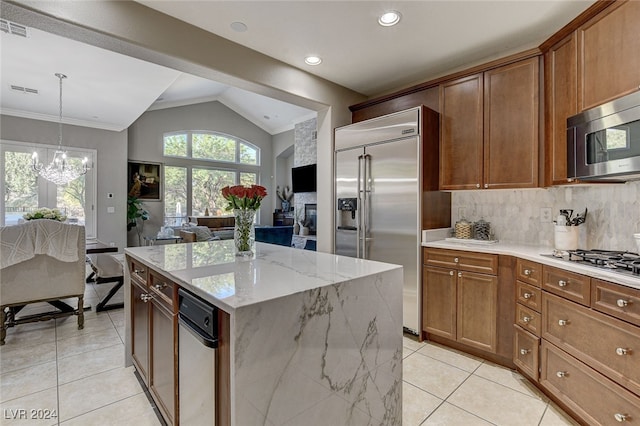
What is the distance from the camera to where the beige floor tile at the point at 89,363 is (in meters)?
2.23

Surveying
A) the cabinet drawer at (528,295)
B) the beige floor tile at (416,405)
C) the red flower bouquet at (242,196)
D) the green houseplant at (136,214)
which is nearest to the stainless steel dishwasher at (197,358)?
the red flower bouquet at (242,196)

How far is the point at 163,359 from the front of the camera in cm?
160

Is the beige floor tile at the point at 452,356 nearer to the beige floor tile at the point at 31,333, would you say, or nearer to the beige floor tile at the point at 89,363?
the beige floor tile at the point at 89,363

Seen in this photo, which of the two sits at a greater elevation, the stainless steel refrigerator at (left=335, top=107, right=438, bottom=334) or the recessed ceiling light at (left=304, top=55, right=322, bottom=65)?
the recessed ceiling light at (left=304, top=55, right=322, bottom=65)

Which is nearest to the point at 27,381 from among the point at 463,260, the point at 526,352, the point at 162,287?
the point at 162,287

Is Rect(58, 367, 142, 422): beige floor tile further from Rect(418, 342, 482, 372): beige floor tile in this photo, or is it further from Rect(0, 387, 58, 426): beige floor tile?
Rect(418, 342, 482, 372): beige floor tile

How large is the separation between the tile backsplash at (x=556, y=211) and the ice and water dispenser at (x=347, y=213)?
1.04 m

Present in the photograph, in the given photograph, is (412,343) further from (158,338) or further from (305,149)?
(305,149)

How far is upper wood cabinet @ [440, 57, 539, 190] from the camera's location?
2.45 metres

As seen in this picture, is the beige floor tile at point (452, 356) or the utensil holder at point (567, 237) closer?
the utensil holder at point (567, 237)

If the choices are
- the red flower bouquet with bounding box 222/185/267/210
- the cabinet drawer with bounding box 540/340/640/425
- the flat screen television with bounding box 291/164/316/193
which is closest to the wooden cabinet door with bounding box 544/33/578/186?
the cabinet drawer with bounding box 540/340/640/425

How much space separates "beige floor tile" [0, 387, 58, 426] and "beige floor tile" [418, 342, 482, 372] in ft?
8.60

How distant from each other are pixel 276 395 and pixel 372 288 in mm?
631

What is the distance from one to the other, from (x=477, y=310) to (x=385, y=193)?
4.29ft
